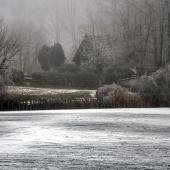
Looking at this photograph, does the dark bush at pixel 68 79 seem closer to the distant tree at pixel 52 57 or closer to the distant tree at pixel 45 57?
the distant tree at pixel 52 57

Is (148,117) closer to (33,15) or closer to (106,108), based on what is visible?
(106,108)

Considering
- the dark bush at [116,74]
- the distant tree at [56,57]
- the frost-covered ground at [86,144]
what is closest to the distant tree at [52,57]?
the distant tree at [56,57]

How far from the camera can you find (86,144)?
60.1 ft

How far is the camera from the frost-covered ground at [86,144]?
586 inches

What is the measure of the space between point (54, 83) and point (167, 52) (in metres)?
15.3

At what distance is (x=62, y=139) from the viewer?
1966 centimetres

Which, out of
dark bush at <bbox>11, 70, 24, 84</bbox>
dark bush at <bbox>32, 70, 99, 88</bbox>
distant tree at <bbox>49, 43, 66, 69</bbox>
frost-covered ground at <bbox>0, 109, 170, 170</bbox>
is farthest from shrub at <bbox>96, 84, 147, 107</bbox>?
distant tree at <bbox>49, 43, 66, 69</bbox>

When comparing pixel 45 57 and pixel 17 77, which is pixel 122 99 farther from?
pixel 45 57

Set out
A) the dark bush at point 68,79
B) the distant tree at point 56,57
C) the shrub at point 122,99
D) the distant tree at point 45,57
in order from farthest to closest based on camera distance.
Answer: the distant tree at point 45,57, the distant tree at point 56,57, the dark bush at point 68,79, the shrub at point 122,99

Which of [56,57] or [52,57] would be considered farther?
[52,57]

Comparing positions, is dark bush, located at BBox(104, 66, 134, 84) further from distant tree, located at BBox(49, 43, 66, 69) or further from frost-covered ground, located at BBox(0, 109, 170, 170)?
frost-covered ground, located at BBox(0, 109, 170, 170)

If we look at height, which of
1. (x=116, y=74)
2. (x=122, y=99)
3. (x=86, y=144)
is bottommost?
(x=86, y=144)

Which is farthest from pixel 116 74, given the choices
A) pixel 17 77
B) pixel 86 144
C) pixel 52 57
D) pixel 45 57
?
pixel 86 144

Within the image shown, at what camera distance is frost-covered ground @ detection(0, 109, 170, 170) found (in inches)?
586
